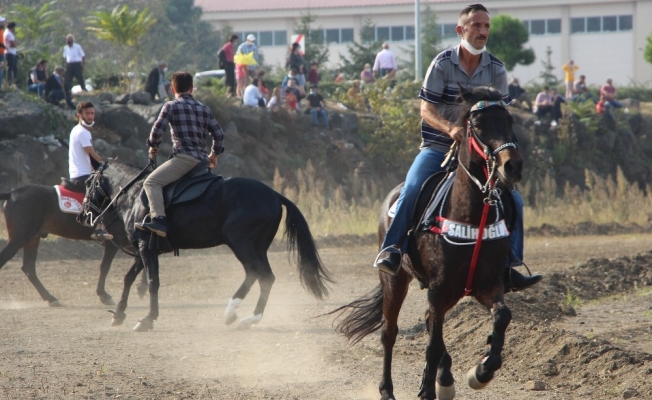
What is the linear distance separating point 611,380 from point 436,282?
6.46 feet

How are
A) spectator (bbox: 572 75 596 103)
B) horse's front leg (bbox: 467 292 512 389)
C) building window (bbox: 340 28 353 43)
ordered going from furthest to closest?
building window (bbox: 340 28 353 43), spectator (bbox: 572 75 596 103), horse's front leg (bbox: 467 292 512 389)

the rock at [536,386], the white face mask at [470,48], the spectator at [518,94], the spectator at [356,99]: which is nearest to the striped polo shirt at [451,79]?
the white face mask at [470,48]

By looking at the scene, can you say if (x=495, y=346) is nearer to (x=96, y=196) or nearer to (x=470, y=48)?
(x=470, y=48)

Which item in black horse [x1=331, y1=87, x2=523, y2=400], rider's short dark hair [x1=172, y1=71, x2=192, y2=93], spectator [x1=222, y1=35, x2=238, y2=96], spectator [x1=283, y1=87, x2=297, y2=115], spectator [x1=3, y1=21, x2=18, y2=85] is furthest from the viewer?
spectator [x1=283, y1=87, x2=297, y2=115]

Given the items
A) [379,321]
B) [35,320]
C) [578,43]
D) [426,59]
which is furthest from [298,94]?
[578,43]

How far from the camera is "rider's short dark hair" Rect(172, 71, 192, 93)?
37.1 feet

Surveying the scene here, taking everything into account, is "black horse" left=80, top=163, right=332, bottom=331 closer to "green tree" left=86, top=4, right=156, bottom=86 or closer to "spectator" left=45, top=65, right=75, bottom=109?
"spectator" left=45, top=65, right=75, bottom=109

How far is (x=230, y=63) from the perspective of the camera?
3119 cm

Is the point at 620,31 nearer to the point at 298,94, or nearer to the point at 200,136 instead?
the point at 298,94

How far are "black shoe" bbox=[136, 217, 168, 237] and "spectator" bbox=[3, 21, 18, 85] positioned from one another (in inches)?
637

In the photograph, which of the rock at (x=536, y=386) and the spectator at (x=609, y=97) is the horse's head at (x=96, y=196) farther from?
the spectator at (x=609, y=97)

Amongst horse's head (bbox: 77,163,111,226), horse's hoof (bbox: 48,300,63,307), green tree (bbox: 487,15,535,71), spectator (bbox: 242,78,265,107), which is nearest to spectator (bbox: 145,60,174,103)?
spectator (bbox: 242,78,265,107)

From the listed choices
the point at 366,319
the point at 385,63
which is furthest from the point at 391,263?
the point at 385,63

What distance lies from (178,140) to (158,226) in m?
1.00
